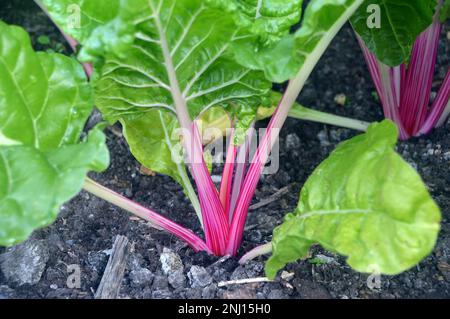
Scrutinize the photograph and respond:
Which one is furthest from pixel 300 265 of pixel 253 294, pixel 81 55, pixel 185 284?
pixel 81 55

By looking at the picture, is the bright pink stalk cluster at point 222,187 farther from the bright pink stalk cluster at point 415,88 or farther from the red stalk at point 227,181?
the bright pink stalk cluster at point 415,88

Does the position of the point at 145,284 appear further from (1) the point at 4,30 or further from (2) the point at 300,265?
(1) the point at 4,30

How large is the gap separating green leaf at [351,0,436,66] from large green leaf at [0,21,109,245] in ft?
2.27

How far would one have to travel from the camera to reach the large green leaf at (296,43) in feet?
3.76

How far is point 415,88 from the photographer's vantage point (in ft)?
6.03

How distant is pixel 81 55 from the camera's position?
1122 mm

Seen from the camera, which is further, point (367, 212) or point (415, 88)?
point (415, 88)

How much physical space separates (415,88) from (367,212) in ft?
2.73

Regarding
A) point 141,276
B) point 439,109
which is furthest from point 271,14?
point 439,109

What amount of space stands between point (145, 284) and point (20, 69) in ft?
1.74

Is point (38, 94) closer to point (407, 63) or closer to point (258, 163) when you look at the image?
point (258, 163)

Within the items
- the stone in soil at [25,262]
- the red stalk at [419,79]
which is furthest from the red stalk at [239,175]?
the red stalk at [419,79]

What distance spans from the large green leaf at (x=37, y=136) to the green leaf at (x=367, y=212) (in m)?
0.40

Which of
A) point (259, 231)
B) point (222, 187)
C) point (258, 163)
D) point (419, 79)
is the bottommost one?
point (259, 231)
